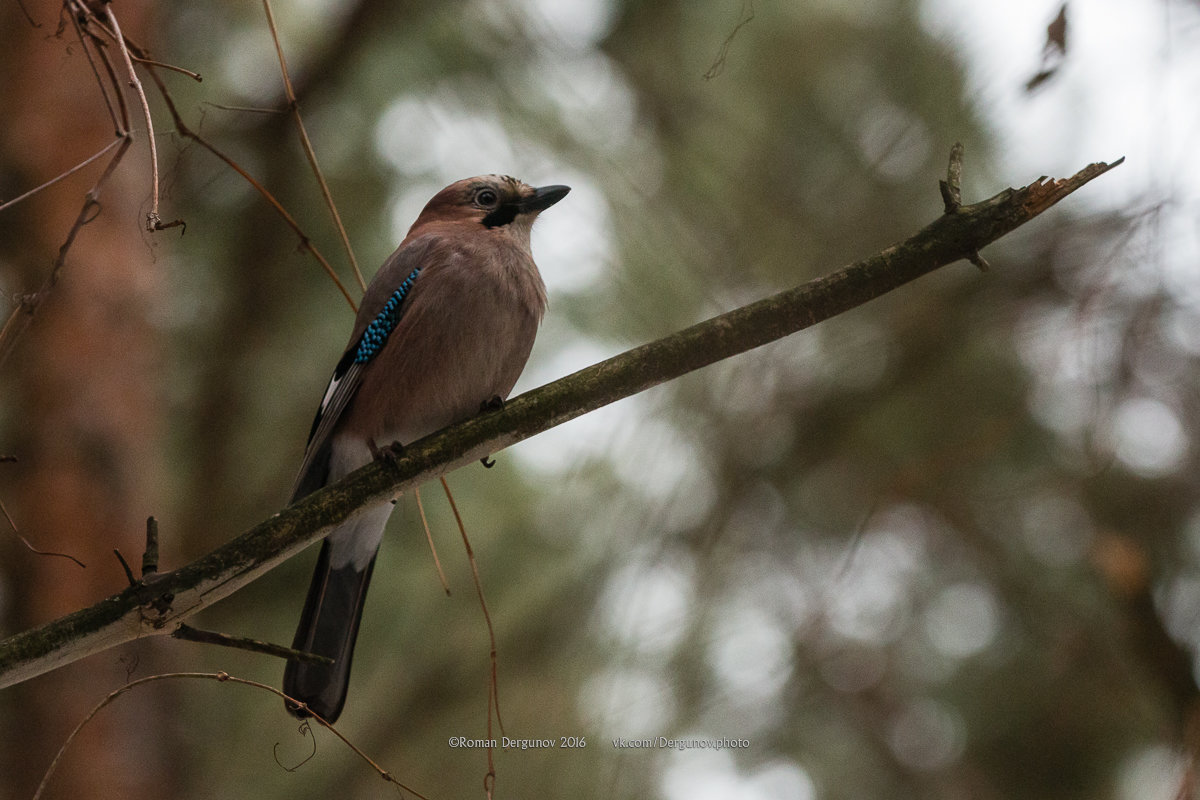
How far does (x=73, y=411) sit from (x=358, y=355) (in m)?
1.99

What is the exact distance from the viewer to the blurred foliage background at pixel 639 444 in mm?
3451

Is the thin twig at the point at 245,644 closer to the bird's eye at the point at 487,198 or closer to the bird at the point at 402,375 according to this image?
the bird at the point at 402,375

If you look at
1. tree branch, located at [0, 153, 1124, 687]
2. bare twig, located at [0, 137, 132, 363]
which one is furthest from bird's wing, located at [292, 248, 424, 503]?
bare twig, located at [0, 137, 132, 363]

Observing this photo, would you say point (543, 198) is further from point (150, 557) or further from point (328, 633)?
point (150, 557)

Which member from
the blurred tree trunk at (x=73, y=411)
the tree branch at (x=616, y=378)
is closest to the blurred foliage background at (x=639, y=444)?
the blurred tree trunk at (x=73, y=411)

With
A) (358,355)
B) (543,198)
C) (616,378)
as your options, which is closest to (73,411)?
(358,355)

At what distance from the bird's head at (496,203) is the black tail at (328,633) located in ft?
3.77

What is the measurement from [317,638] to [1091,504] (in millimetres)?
2694

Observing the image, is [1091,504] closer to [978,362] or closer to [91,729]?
[978,362]

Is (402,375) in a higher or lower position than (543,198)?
lower

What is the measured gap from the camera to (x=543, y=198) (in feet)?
10.8

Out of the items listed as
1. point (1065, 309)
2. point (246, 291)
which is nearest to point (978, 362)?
point (1065, 309)

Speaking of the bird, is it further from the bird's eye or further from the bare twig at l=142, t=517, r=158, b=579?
the bare twig at l=142, t=517, r=158, b=579

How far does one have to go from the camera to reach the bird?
282 centimetres
